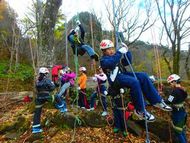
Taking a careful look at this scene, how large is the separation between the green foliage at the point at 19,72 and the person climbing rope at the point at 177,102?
501 inches

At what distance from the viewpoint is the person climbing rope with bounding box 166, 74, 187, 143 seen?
21.7ft

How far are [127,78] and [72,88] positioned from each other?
200 inches

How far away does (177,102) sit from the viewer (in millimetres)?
6707

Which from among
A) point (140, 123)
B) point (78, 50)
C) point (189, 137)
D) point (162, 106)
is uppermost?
point (78, 50)

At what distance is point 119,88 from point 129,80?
45cm

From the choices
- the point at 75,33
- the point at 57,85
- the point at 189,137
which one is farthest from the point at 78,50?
the point at 189,137

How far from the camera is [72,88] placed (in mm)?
10297

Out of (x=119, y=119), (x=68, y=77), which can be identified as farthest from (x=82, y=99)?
(x=119, y=119)

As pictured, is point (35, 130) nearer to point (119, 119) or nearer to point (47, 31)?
point (119, 119)

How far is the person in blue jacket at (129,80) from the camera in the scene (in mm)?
5340

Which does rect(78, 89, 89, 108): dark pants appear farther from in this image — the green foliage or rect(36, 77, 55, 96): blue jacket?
the green foliage

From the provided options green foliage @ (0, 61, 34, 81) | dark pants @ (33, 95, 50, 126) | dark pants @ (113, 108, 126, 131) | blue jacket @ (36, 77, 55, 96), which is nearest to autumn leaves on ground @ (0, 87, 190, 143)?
dark pants @ (113, 108, 126, 131)

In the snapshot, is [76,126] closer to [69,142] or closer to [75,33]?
[69,142]

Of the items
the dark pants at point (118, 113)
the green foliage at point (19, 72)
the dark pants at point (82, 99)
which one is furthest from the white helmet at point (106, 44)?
the green foliage at point (19, 72)
